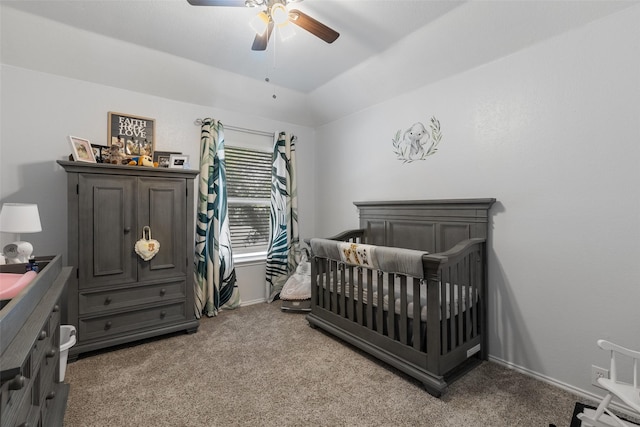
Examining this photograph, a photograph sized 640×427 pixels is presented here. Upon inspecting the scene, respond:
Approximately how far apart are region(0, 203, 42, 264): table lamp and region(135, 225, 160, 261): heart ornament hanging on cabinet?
639mm

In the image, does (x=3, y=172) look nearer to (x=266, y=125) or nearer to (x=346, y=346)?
(x=266, y=125)

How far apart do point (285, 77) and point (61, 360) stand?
2907 mm

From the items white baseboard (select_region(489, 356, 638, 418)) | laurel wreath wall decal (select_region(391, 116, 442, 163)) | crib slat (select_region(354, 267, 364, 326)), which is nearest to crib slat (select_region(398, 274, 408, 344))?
crib slat (select_region(354, 267, 364, 326))

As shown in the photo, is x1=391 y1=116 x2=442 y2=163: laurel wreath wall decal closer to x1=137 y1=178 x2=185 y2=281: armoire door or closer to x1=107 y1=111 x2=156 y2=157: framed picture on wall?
x1=137 y1=178 x2=185 y2=281: armoire door

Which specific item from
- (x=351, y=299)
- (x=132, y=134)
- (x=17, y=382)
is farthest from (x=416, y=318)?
(x=132, y=134)

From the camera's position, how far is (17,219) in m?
1.88

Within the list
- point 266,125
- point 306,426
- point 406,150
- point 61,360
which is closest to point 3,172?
point 61,360

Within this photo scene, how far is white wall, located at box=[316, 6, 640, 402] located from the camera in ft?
5.46

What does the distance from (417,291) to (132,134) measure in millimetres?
2854

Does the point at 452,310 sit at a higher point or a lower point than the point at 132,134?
lower

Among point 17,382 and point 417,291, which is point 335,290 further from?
point 17,382

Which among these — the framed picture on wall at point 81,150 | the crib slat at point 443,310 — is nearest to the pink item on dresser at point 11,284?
the framed picture on wall at point 81,150

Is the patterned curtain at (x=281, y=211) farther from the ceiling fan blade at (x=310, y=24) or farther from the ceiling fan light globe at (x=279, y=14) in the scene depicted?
the ceiling fan light globe at (x=279, y=14)

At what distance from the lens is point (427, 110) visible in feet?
8.71
